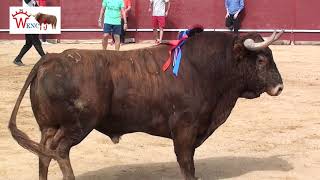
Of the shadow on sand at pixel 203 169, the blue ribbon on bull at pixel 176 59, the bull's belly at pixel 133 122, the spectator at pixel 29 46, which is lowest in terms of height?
the spectator at pixel 29 46

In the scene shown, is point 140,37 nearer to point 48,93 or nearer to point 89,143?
point 89,143

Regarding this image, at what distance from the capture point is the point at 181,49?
484 cm

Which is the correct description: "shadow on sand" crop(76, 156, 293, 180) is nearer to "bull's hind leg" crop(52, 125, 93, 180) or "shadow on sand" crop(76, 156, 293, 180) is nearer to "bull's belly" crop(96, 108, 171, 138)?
"bull's belly" crop(96, 108, 171, 138)

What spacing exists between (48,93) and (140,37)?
14034 mm

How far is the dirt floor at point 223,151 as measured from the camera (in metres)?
5.33

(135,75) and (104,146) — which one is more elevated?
(135,75)

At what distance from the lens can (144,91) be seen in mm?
4637

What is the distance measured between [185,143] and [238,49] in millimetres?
800

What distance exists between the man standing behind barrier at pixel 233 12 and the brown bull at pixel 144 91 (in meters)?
12.6

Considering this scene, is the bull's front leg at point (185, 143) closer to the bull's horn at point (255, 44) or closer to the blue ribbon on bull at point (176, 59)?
the blue ribbon on bull at point (176, 59)

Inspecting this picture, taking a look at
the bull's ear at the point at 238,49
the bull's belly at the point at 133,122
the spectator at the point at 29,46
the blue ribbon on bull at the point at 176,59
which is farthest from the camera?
the spectator at the point at 29,46

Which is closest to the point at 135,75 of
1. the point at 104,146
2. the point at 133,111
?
the point at 133,111

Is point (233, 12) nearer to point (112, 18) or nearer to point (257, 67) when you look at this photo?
point (112, 18)

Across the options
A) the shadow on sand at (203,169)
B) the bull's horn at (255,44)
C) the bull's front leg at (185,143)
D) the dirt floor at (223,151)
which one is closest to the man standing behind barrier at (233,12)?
the dirt floor at (223,151)
